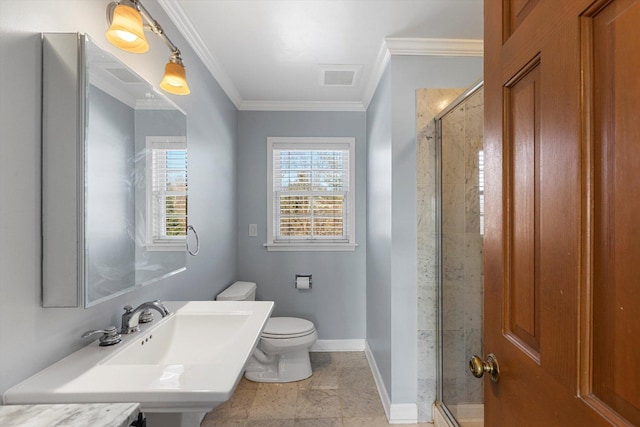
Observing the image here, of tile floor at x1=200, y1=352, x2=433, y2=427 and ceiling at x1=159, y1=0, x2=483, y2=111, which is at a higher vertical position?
ceiling at x1=159, y1=0, x2=483, y2=111

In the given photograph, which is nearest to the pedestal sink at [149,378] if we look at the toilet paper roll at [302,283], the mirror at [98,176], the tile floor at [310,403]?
the mirror at [98,176]

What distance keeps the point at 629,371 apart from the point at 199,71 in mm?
2422

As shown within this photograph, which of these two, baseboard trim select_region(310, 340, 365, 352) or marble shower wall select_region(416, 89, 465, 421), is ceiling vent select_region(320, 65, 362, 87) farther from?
baseboard trim select_region(310, 340, 365, 352)

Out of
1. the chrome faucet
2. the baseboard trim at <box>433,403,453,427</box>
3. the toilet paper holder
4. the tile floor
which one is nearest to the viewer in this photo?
the chrome faucet

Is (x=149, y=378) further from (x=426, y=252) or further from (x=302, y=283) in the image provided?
(x=302, y=283)

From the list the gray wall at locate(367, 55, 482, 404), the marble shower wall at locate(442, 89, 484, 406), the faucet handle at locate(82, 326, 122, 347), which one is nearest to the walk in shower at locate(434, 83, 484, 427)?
the marble shower wall at locate(442, 89, 484, 406)

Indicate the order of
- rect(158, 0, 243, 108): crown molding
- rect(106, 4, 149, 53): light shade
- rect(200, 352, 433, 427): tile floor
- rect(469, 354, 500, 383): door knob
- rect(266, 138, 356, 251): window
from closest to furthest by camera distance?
rect(469, 354, 500, 383): door knob
rect(106, 4, 149, 53): light shade
rect(158, 0, 243, 108): crown molding
rect(200, 352, 433, 427): tile floor
rect(266, 138, 356, 251): window

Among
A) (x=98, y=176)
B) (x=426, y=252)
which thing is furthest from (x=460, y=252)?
(x=98, y=176)

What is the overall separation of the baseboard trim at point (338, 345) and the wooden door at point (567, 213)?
8.25 ft

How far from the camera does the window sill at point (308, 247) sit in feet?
10.5

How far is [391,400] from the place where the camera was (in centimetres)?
211

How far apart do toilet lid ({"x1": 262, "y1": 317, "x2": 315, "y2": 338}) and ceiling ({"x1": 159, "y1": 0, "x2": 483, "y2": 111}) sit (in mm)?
1895

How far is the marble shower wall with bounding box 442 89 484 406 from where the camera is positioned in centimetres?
178

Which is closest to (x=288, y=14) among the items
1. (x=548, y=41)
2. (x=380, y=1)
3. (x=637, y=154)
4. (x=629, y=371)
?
(x=380, y=1)
